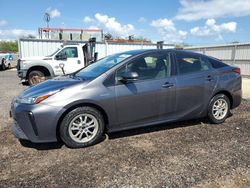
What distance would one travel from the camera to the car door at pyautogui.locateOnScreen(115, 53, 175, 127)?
4320 millimetres

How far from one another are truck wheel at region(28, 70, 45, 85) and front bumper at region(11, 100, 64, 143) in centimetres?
772

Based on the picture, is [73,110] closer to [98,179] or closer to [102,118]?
[102,118]

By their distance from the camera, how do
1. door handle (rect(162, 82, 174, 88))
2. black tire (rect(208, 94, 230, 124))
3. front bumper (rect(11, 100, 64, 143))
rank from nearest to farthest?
front bumper (rect(11, 100, 64, 143)), door handle (rect(162, 82, 174, 88)), black tire (rect(208, 94, 230, 124))

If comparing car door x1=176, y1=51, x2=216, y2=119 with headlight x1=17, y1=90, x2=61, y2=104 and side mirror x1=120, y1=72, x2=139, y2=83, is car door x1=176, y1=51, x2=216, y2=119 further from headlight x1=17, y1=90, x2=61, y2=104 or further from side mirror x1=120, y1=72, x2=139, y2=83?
headlight x1=17, y1=90, x2=61, y2=104

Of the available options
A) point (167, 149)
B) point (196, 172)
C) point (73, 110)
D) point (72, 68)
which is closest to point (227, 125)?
point (167, 149)

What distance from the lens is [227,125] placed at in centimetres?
530

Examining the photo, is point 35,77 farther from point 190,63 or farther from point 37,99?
point 190,63

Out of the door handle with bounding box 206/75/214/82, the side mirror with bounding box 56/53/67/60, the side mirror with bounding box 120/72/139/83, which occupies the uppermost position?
the side mirror with bounding box 56/53/67/60

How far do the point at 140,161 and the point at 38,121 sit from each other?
5.25 feet

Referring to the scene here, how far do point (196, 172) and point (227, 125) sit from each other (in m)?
2.33

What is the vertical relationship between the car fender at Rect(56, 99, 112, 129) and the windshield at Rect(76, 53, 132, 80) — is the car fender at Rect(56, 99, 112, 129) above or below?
below

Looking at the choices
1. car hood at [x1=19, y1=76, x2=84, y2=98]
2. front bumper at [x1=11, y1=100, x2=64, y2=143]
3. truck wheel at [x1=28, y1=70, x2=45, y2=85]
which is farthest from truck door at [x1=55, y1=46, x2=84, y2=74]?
front bumper at [x1=11, y1=100, x2=64, y2=143]

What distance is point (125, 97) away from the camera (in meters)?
4.29

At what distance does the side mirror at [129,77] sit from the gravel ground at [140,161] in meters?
1.04
